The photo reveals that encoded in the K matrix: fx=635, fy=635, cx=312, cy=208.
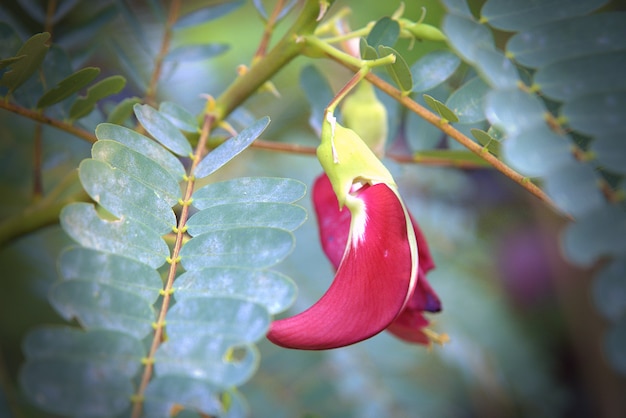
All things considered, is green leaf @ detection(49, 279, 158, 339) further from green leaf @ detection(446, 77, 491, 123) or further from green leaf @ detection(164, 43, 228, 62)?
green leaf @ detection(164, 43, 228, 62)

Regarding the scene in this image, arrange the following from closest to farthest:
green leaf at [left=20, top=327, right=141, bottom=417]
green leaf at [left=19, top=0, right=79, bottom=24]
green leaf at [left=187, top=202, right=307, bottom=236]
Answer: green leaf at [left=20, top=327, right=141, bottom=417], green leaf at [left=187, top=202, right=307, bottom=236], green leaf at [left=19, top=0, right=79, bottom=24]

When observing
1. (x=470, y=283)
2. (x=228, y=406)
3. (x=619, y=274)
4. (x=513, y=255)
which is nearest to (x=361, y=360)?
(x=470, y=283)

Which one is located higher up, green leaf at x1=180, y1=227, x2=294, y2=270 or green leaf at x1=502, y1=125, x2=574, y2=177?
green leaf at x1=180, y1=227, x2=294, y2=270

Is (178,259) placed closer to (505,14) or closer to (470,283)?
(505,14)

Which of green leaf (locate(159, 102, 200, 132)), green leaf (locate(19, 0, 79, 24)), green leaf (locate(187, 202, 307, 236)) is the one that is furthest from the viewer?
green leaf (locate(19, 0, 79, 24))

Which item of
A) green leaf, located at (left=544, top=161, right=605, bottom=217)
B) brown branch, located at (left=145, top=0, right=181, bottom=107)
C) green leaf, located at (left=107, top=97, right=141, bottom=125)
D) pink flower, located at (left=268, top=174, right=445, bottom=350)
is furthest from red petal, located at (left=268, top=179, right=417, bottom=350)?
brown branch, located at (left=145, top=0, right=181, bottom=107)

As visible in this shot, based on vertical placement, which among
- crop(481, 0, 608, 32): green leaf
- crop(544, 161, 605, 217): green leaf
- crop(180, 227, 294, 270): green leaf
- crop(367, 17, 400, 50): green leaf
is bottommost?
crop(544, 161, 605, 217): green leaf

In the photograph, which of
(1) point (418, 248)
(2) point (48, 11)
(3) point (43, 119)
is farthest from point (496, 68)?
(2) point (48, 11)

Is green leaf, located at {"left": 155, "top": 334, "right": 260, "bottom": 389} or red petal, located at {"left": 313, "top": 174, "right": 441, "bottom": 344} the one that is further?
red petal, located at {"left": 313, "top": 174, "right": 441, "bottom": 344}
